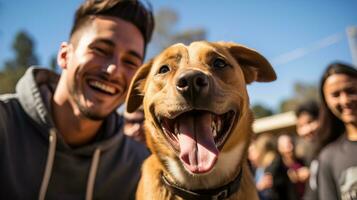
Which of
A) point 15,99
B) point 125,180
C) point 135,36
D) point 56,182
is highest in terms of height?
point 135,36

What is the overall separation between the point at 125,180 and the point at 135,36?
1.47 m

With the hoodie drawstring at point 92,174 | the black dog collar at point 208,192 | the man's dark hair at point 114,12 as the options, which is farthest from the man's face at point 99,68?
the black dog collar at point 208,192

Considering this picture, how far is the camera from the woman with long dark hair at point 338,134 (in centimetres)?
301

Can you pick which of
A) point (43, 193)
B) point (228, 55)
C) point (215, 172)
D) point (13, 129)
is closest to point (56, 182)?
point (43, 193)

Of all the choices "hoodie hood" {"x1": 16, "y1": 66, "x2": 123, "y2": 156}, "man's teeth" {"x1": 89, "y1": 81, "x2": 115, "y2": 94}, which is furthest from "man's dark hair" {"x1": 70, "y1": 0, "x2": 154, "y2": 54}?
"man's teeth" {"x1": 89, "y1": 81, "x2": 115, "y2": 94}

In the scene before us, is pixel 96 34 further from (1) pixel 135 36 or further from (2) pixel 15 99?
(2) pixel 15 99

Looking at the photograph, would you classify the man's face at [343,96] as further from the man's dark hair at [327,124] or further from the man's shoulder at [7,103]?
the man's shoulder at [7,103]

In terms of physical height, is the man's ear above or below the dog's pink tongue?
above

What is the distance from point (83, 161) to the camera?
10.5 feet

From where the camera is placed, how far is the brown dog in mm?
2031

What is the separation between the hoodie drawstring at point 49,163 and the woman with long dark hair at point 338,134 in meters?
2.54

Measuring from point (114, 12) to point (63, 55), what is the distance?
2.24 ft

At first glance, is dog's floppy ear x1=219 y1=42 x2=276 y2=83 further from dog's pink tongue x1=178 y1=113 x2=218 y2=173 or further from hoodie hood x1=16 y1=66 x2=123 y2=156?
hoodie hood x1=16 y1=66 x2=123 y2=156

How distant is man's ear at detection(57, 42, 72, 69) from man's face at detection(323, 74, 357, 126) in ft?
9.08
